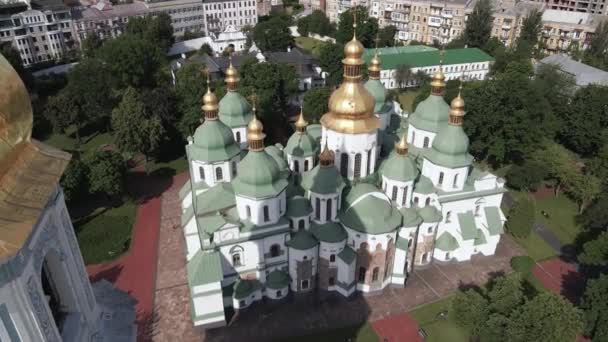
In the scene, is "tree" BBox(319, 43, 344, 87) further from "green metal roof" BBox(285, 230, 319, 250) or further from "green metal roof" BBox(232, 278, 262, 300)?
"green metal roof" BBox(232, 278, 262, 300)

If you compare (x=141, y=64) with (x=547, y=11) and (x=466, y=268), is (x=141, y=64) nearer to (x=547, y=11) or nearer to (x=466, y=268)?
(x=466, y=268)

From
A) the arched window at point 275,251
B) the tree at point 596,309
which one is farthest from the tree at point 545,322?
the arched window at point 275,251

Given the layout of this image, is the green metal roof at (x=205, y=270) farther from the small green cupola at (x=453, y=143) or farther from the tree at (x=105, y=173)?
the small green cupola at (x=453, y=143)

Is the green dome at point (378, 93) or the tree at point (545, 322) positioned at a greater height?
the green dome at point (378, 93)

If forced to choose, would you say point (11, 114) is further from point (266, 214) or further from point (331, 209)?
point (331, 209)

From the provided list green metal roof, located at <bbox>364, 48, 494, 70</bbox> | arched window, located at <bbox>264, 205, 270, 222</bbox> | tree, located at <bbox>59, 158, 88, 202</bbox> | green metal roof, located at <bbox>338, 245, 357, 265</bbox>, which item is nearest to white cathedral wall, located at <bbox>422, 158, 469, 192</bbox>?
green metal roof, located at <bbox>338, 245, 357, 265</bbox>

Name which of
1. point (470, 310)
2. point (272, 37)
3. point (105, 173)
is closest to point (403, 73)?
point (272, 37)
